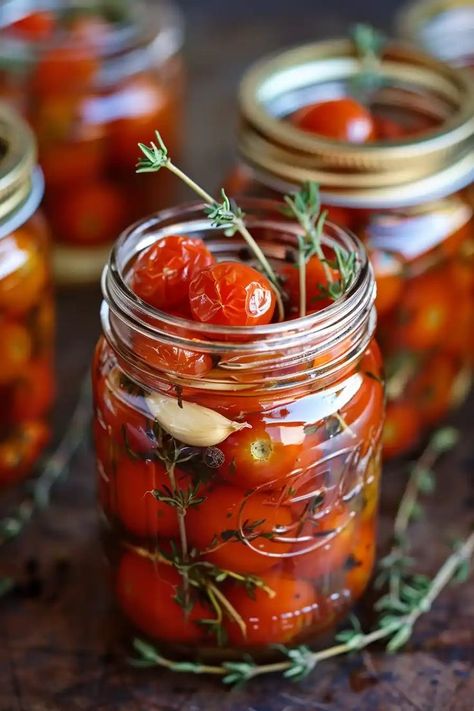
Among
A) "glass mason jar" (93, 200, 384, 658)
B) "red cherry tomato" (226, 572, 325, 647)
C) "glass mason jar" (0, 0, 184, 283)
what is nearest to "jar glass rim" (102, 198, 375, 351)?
"glass mason jar" (93, 200, 384, 658)

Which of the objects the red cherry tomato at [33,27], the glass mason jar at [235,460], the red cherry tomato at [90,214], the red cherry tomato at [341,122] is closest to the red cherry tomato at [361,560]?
the glass mason jar at [235,460]

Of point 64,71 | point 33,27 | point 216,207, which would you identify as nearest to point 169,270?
point 216,207

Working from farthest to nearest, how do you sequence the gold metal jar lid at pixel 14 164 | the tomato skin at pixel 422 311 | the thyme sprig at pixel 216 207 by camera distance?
the tomato skin at pixel 422 311
the gold metal jar lid at pixel 14 164
the thyme sprig at pixel 216 207

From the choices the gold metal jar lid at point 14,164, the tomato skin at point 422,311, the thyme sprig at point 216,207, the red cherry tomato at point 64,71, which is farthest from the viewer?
the red cherry tomato at point 64,71

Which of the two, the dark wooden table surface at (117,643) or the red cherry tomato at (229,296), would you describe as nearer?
the red cherry tomato at (229,296)

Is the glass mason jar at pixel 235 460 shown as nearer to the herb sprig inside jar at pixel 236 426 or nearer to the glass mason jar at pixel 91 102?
the herb sprig inside jar at pixel 236 426

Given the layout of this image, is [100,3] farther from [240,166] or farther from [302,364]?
[302,364]

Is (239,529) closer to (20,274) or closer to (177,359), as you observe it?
(177,359)

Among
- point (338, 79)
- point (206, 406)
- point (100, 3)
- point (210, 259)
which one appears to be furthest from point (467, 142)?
point (100, 3)
